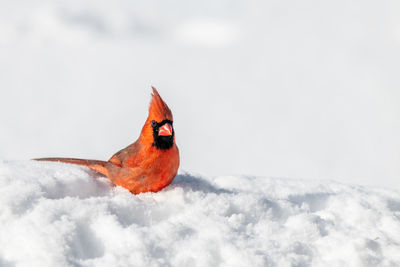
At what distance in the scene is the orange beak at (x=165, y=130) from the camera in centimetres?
231

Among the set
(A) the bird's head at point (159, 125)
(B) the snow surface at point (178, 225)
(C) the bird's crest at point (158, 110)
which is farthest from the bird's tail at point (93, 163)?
(C) the bird's crest at point (158, 110)

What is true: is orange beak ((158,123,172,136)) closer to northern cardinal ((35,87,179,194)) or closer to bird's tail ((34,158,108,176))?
northern cardinal ((35,87,179,194))

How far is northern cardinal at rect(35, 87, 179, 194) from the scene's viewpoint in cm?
234

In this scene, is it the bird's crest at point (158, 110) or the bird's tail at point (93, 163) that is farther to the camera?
the bird's tail at point (93, 163)

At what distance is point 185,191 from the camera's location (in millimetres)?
2387

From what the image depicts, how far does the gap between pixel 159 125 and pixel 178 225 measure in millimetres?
549

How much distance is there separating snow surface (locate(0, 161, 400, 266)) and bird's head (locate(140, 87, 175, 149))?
25 cm

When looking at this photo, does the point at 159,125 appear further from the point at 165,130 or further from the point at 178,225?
the point at 178,225

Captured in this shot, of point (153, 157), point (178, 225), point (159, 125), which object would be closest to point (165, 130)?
point (159, 125)

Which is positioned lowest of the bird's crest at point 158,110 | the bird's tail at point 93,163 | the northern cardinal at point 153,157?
the bird's tail at point 93,163

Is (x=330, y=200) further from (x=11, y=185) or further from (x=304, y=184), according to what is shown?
(x=11, y=185)

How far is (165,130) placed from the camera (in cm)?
232

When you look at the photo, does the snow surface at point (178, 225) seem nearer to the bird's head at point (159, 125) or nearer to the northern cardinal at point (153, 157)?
the northern cardinal at point (153, 157)

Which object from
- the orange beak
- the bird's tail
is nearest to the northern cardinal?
the orange beak
